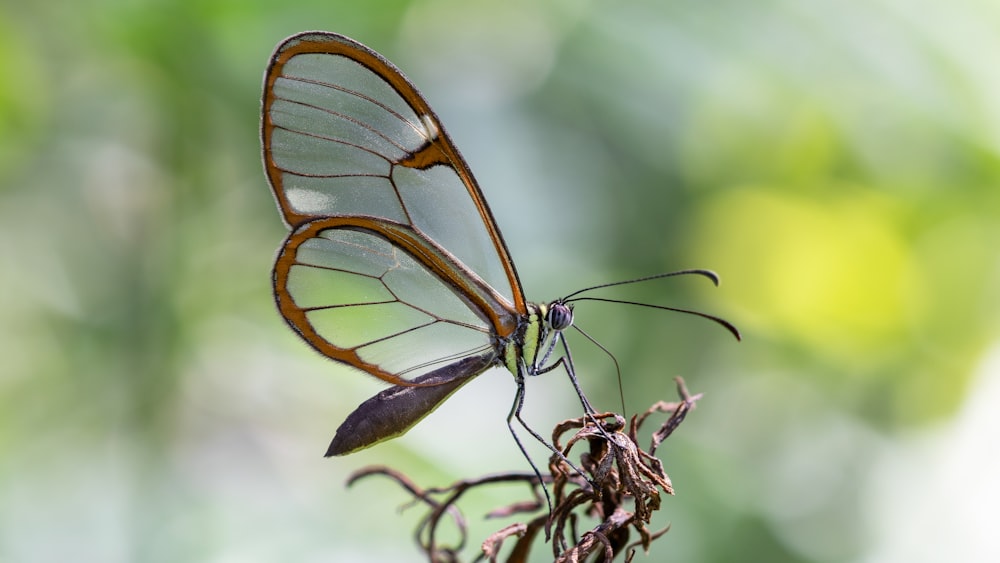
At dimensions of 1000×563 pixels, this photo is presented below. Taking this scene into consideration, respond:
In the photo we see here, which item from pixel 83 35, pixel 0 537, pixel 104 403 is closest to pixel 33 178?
pixel 83 35

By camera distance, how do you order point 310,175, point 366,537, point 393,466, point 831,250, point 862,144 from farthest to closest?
point 831,250
point 862,144
point 393,466
point 366,537
point 310,175

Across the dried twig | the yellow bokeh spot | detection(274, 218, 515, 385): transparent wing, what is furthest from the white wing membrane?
the yellow bokeh spot

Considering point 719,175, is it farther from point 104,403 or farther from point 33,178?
point 33,178

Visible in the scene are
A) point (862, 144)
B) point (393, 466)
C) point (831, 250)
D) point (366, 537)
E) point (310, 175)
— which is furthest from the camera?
point (831, 250)

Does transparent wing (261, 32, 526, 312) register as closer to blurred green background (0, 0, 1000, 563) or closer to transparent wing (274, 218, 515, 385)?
transparent wing (274, 218, 515, 385)

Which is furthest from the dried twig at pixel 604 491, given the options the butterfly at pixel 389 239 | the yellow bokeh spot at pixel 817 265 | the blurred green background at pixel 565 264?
the yellow bokeh spot at pixel 817 265

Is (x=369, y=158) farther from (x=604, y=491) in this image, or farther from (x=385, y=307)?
(x=604, y=491)

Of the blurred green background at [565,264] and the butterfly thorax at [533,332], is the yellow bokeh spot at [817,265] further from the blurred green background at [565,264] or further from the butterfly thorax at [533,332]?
the butterfly thorax at [533,332]
